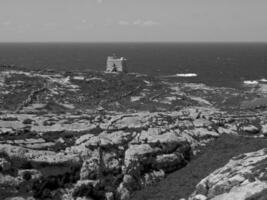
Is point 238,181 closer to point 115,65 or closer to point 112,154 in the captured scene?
point 112,154

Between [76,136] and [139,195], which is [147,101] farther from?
[139,195]

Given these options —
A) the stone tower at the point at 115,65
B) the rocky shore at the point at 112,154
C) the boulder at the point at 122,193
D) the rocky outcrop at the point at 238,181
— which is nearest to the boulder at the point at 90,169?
the rocky shore at the point at 112,154

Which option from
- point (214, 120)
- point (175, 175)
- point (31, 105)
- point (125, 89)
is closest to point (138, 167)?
point (175, 175)

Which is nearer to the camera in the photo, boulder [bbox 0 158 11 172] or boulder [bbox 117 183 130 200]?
boulder [bbox 117 183 130 200]

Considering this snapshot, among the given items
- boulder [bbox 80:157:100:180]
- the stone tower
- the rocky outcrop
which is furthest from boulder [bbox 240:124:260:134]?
the stone tower

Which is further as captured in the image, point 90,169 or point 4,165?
point 90,169

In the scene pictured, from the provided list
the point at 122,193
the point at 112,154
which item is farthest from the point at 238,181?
the point at 112,154

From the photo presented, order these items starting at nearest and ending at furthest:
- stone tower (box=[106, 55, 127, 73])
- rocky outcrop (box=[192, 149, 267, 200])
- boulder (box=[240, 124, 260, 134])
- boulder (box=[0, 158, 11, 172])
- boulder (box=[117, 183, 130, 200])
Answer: rocky outcrop (box=[192, 149, 267, 200])
boulder (box=[117, 183, 130, 200])
boulder (box=[0, 158, 11, 172])
boulder (box=[240, 124, 260, 134])
stone tower (box=[106, 55, 127, 73])

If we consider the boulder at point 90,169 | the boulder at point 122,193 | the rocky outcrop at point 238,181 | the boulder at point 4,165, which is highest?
the rocky outcrop at point 238,181

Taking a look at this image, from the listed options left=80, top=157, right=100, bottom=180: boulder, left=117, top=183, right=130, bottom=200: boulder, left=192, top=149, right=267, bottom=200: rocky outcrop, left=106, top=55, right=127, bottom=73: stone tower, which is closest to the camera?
left=192, top=149, right=267, bottom=200: rocky outcrop

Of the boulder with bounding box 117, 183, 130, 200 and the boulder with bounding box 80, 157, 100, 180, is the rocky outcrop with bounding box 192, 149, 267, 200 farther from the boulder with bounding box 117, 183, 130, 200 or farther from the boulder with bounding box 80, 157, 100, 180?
the boulder with bounding box 80, 157, 100, 180

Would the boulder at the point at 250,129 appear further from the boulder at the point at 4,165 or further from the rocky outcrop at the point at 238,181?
the boulder at the point at 4,165

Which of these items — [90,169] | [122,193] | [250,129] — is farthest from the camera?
[250,129]

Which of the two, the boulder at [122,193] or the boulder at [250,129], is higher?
the boulder at [250,129]
